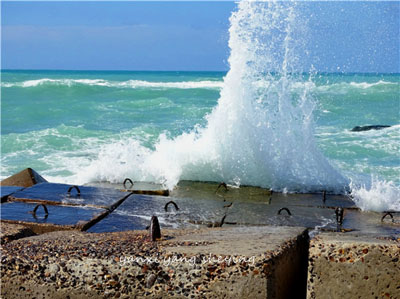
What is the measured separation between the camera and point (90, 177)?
6250 millimetres

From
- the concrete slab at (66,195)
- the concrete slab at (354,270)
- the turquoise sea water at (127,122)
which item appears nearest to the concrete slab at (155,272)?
the concrete slab at (354,270)

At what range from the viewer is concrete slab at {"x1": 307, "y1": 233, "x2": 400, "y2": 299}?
1690mm

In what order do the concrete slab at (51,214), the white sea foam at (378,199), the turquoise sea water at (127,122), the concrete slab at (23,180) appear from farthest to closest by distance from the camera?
1. the turquoise sea water at (127,122)
2. the concrete slab at (23,180)
3. the white sea foam at (378,199)
4. the concrete slab at (51,214)

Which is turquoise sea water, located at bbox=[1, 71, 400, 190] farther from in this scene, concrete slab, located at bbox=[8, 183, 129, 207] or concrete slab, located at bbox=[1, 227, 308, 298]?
concrete slab, located at bbox=[1, 227, 308, 298]

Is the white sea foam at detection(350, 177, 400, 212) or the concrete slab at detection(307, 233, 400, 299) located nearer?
the concrete slab at detection(307, 233, 400, 299)

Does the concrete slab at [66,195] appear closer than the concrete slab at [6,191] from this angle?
Yes

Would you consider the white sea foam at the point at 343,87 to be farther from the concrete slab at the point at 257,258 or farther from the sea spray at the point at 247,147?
the concrete slab at the point at 257,258

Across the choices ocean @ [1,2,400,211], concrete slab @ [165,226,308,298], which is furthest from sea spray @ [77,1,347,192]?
concrete slab @ [165,226,308,298]

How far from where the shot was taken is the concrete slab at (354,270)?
1.69m

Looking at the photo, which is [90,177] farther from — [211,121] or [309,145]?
[309,145]

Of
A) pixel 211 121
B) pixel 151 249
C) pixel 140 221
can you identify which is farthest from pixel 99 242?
pixel 211 121

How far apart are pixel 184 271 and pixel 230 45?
546 cm

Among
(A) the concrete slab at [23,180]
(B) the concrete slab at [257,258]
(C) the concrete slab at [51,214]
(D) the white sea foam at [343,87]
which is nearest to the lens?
(B) the concrete slab at [257,258]

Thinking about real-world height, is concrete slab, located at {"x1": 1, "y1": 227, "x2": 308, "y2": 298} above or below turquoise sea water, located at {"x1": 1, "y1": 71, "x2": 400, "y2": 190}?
below
